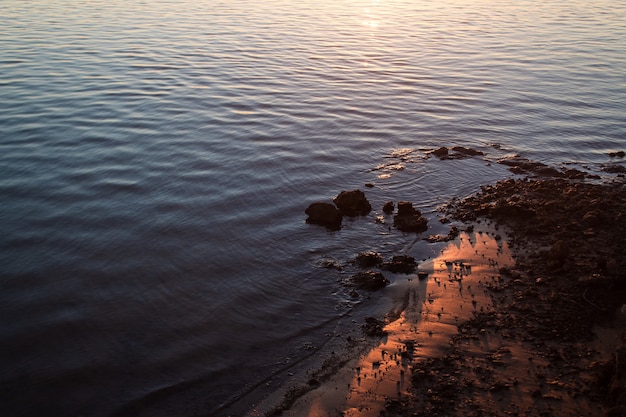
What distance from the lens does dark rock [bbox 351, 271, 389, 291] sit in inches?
380

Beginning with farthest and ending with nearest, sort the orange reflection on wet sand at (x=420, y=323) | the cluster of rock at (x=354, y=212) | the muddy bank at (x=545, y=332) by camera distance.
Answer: the cluster of rock at (x=354, y=212) → the orange reflection on wet sand at (x=420, y=323) → the muddy bank at (x=545, y=332)

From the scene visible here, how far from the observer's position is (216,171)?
14.9 meters

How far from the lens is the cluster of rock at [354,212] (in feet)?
38.0

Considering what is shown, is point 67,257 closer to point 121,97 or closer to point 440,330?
point 440,330

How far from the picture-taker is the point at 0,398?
25.2ft

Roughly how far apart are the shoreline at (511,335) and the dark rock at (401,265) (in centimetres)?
25

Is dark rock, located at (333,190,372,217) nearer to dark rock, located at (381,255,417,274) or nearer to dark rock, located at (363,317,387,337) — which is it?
dark rock, located at (381,255,417,274)

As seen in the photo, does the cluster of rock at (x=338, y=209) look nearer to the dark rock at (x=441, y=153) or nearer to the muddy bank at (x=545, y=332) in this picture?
the muddy bank at (x=545, y=332)

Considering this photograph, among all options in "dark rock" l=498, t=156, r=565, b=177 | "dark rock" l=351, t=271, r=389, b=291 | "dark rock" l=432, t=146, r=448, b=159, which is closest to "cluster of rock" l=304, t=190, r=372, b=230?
"dark rock" l=351, t=271, r=389, b=291

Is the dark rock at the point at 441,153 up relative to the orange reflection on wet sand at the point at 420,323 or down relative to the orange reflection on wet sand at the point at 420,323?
up

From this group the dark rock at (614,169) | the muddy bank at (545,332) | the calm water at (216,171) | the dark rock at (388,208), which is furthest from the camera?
the dark rock at (614,169)

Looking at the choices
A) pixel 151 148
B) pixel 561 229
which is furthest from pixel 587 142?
pixel 151 148

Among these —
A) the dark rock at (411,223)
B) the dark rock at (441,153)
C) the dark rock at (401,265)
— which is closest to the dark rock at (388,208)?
the dark rock at (411,223)

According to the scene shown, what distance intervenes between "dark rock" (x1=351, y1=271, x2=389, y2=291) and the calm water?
1.27 ft
